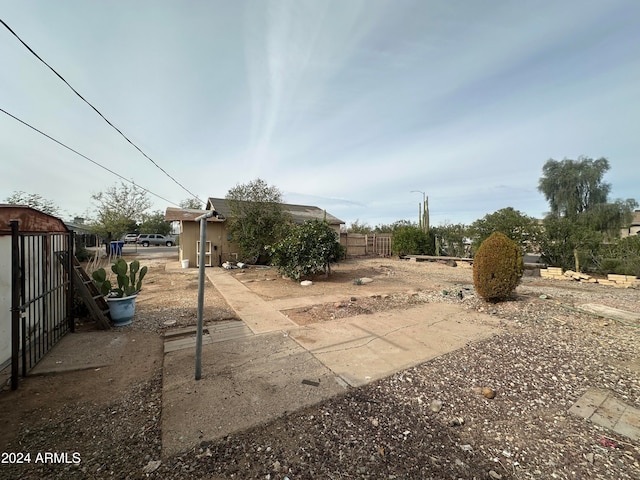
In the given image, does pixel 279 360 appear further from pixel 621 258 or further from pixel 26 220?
pixel 621 258

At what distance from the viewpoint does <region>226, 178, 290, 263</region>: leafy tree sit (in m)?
12.5

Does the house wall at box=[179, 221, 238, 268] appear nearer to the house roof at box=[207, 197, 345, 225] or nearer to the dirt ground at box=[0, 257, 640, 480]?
the house roof at box=[207, 197, 345, 225]

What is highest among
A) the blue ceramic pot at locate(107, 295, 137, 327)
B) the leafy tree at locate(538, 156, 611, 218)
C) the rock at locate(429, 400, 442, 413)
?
the leafy tree at locate(538, 156, 611, 218)

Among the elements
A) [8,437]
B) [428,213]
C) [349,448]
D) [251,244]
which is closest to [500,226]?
[428,213]

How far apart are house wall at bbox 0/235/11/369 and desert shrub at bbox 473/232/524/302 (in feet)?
25.5

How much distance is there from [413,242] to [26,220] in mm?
17142

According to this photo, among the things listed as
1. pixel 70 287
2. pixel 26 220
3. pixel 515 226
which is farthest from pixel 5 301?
pixel 515 226

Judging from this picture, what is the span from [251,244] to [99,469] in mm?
10971

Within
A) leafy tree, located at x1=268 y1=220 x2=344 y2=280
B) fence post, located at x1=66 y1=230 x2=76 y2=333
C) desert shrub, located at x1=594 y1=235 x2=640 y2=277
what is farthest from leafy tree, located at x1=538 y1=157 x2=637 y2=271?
fence post, located at x1=66 y1=230 x2=76 y2=333

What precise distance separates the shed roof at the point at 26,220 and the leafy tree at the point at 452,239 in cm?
1651

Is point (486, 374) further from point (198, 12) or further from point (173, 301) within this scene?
point (198, 12)

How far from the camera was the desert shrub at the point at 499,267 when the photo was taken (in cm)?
573

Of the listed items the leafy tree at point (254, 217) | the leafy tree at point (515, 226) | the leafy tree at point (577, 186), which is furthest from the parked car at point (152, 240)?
the leafy tree at point (577, 186)

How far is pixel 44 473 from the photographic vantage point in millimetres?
1774
